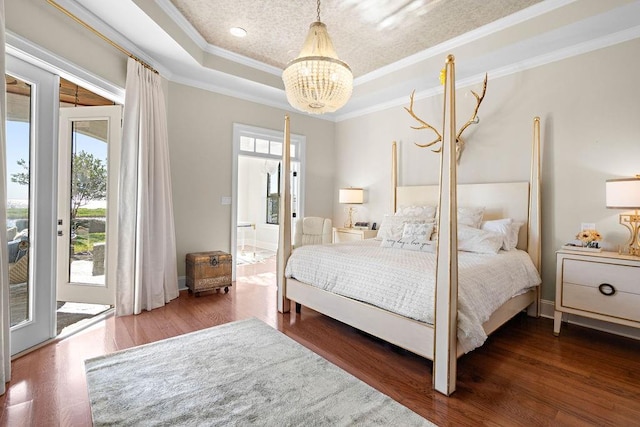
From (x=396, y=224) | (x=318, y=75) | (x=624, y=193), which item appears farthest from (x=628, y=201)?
(x=318, y=75)

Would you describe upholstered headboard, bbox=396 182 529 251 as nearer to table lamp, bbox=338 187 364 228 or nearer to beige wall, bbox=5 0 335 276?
table lamp, bbox=338 187 364 228

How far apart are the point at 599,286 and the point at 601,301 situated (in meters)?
0.12

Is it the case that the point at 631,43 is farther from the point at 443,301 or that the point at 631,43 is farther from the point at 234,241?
the point at 234,241

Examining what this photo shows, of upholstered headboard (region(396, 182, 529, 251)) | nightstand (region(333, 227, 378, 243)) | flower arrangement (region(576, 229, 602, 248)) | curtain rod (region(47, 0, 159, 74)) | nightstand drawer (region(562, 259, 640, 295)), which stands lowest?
nightstand drawer (region(562, 259, 640, 295))

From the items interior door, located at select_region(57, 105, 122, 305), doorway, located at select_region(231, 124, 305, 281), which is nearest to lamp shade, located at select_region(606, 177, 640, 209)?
doorway, located at select_region(231, 124, 305, 281)

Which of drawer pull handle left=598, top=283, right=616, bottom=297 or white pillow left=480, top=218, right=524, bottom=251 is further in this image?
white pillow left=480, top=218, right=524, bottom=251

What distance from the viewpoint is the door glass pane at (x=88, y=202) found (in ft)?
10.3

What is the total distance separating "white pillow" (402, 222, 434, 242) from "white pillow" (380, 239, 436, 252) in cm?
10

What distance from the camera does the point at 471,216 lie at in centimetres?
323

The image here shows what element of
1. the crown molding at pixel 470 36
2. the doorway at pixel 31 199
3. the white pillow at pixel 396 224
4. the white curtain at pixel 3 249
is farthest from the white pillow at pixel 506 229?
the doorway at pixel 31 199

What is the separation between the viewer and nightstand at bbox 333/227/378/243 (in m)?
4.50

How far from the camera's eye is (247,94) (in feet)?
14.3

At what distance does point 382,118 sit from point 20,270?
4377mm

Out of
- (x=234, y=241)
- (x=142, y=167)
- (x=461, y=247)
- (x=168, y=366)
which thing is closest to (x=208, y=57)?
(x=142, y=167)
